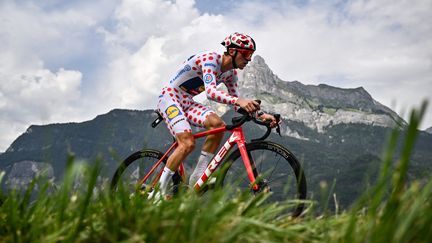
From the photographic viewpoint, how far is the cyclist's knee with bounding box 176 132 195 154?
716 cm

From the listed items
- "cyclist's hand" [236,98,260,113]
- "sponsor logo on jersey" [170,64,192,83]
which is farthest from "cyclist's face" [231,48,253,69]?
"cyclist's hand" [236,98,260,113]

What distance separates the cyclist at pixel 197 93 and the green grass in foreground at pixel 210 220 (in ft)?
14.6

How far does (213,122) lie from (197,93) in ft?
3.10

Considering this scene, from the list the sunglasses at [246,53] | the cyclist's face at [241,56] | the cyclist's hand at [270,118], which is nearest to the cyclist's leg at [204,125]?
the cyclist's hand at [270,118]

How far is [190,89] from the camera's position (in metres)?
7.86

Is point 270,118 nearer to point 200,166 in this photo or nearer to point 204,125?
point 204,125

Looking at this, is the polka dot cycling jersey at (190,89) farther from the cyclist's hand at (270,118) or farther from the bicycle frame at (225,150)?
the cyclist's hand at (270,118)

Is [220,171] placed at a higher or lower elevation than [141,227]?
higher

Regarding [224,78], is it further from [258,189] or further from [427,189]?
[427,189]

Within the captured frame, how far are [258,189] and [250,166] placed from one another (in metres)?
0.44

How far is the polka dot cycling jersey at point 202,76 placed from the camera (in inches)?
280

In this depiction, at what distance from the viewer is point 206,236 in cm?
180

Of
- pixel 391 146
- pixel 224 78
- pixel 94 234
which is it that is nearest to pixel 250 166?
pixel 224 78

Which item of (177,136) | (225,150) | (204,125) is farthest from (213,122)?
(177,136)
